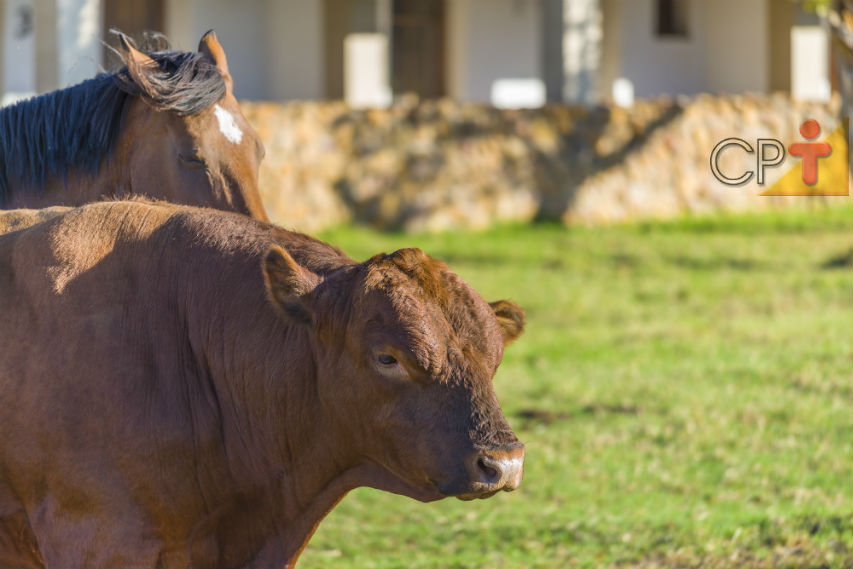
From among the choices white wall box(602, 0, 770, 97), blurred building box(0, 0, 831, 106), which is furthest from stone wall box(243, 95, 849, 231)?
white wall box(602, 0, 770, 97)

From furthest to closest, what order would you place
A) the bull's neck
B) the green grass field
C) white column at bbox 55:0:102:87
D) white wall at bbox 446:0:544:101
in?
white wall at bbox 446:0:544:101 → white column at bbox 55:0:102:87 → the green grass field → the bull's neck

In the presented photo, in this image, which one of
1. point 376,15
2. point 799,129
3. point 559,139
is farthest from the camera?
point 376,15

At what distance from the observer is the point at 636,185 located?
15766 millimetres

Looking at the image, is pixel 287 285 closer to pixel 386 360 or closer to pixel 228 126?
pixel 386 360

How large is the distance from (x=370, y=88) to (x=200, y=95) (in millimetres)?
15850

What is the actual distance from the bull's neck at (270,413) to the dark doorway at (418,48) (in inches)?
650

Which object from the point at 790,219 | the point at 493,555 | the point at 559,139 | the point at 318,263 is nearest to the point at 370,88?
the point at 559,139

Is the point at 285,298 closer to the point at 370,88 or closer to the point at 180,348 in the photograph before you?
the point at 180,348

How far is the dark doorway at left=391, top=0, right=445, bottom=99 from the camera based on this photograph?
65.1 feet

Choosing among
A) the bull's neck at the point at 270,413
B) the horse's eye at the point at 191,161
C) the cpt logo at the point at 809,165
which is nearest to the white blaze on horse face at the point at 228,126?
the horse's eye at the point at 191,161

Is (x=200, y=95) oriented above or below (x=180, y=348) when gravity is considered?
above

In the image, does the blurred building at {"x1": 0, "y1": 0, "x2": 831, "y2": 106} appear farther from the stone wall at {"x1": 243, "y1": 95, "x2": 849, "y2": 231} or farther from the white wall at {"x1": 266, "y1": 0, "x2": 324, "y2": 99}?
the stone wall at {"x1": 243, "y1": 95, "x2": 849, "y2": 231}

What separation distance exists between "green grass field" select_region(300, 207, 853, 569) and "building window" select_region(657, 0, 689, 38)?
236 inches

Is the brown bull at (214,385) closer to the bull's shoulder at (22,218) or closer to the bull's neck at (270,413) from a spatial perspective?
the bull's neck at (270,413)
